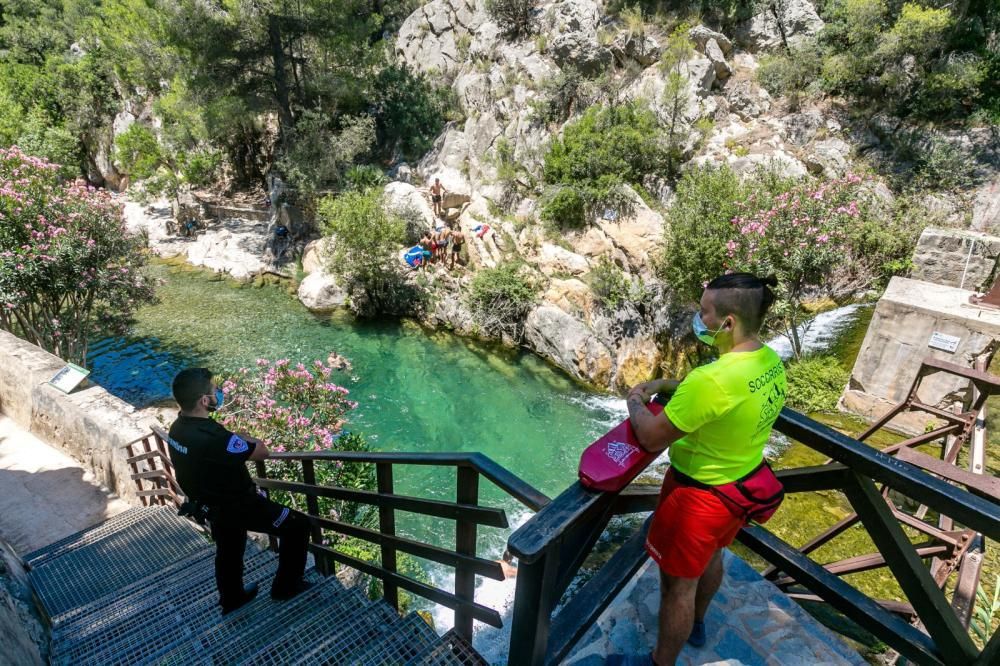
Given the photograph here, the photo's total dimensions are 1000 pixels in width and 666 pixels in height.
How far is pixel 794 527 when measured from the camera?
229 inches

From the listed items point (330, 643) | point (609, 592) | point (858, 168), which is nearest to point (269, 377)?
point (330, 643)

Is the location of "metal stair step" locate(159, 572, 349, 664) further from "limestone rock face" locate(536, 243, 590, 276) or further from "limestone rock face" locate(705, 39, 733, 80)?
"limestone rock face" locate(705, 39, 733, 80)

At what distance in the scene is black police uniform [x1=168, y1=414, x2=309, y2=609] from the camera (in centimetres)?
286

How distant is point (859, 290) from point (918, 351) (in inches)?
185

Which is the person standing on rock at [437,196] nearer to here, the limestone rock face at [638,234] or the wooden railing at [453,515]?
the limestone rock face at [638,234]

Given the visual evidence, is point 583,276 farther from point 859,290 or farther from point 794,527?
point 794,527

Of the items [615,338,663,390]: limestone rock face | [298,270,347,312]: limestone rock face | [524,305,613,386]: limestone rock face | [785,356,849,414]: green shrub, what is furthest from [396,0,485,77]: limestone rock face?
[785,356,849,414]: green shrub

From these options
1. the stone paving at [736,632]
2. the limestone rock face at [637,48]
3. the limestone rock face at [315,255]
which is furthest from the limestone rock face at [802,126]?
the stone paving at [736,632]

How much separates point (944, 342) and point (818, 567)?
733 cm

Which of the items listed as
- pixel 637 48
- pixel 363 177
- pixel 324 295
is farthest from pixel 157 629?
pixel 637 48

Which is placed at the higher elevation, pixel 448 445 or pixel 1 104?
pixel 1 104

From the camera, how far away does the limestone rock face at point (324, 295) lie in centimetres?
1614

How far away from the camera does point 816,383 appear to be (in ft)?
30.3

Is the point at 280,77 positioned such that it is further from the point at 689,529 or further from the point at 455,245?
the point at 689,529
